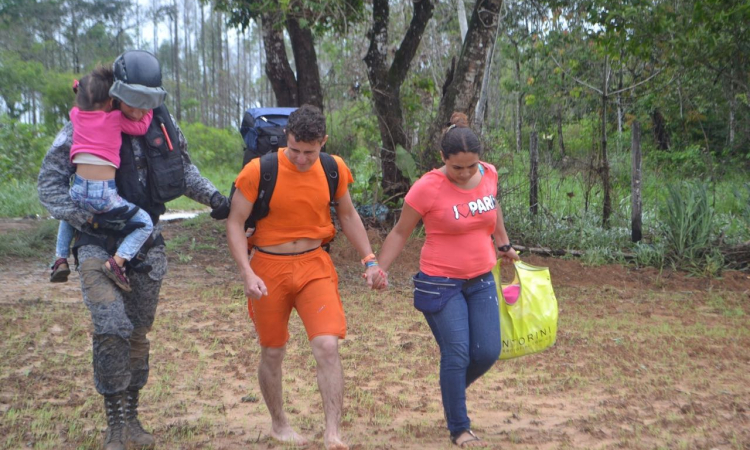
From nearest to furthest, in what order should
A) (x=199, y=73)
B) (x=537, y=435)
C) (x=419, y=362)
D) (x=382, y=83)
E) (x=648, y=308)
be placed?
(x=537, y=435), (x=419, y=362), (x=648, y=308), (x=382, y=83), (x=199, y=73)

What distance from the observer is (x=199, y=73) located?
5284 cm

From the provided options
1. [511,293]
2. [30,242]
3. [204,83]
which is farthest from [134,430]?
[204,83]

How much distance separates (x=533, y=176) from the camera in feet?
34.3

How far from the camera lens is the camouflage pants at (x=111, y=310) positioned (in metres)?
3.70

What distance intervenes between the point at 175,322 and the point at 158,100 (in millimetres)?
3801

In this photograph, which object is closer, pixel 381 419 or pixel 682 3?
pixel 381 419

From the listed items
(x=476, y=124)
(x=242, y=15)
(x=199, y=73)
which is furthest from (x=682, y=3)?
(x=199, y=73)

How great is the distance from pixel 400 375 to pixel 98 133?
301cm

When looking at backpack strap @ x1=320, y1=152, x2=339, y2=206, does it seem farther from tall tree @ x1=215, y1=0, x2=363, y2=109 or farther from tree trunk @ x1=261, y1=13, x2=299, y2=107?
tree trunk @ x1=261, y1=13, x2=299, y2=107

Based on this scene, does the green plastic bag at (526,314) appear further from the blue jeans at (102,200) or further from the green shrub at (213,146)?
the green shrub at (213,146)

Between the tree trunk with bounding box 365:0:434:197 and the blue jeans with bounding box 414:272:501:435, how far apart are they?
23.4ft

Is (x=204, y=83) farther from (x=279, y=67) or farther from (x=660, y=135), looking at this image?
(x=279, y=67)

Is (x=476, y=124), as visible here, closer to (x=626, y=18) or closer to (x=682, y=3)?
(x=626, y=18)

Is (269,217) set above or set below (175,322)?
above
